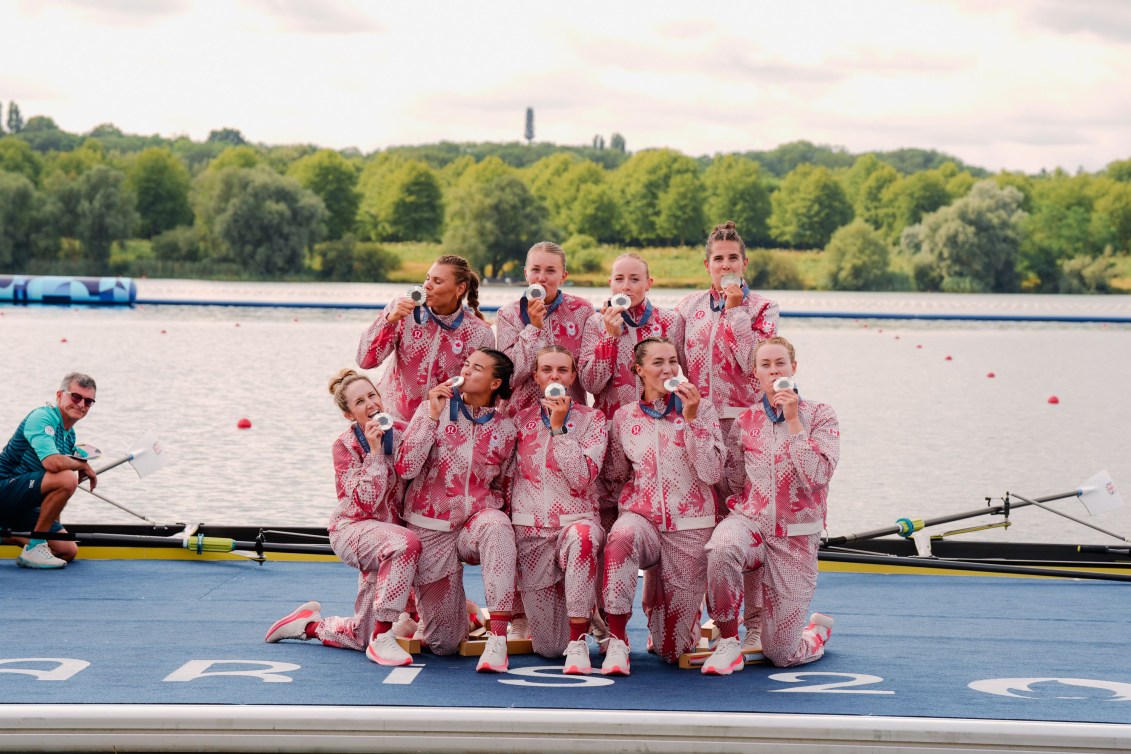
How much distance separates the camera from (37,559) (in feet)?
22.1

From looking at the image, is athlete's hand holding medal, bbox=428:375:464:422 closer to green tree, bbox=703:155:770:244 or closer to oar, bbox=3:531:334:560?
oar, bbox=3:531:334:560

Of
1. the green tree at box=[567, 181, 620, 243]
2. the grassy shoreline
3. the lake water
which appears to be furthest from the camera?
the green tree at box=[567, 181, 620, 243]

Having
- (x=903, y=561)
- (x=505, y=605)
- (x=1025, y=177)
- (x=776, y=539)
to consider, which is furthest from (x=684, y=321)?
(x=1025, y=177)

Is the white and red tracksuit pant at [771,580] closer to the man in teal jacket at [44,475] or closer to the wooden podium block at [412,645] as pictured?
the wooden podium block at [412,645]

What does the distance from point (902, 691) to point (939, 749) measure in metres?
0.69

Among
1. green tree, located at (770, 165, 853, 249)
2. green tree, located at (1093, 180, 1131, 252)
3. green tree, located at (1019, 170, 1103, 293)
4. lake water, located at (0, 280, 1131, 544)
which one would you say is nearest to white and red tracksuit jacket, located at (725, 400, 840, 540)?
lake water, located at (0, 280, 1131, 544)

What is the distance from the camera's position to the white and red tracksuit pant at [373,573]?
509 cm

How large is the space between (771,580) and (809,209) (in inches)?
2562

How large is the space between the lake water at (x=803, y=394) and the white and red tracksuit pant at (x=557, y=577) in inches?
188

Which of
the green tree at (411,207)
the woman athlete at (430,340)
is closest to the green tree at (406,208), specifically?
the green tree at (411,207)

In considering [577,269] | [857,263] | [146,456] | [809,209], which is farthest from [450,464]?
[809,209]

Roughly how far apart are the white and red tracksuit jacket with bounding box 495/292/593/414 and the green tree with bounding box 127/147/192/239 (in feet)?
204

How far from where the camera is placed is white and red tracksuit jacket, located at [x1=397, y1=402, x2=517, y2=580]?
5.21m

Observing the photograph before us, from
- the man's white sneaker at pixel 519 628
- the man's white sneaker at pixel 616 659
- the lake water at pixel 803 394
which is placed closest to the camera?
the man's white sneaker at pixel 616 659
